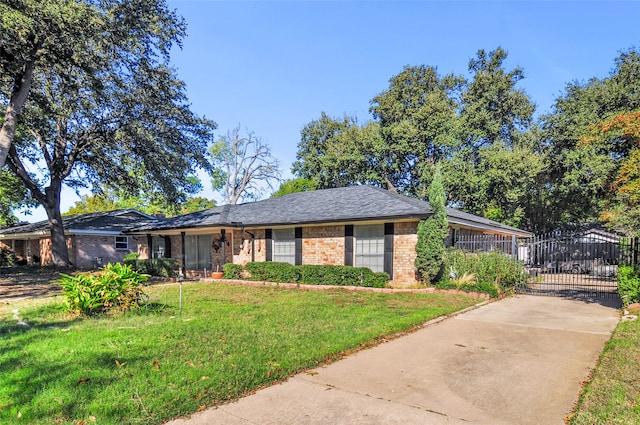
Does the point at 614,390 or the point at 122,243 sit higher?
the point at 122,243

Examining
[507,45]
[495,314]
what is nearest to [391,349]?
[495,314]

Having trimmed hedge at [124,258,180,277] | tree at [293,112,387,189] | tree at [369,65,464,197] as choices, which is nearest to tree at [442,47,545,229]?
tree at [369,65,464,197]

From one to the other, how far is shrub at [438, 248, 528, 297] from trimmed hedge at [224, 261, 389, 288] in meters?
2.43

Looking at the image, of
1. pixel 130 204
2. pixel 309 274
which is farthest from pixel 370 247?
pixel 130 204

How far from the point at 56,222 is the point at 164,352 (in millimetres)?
20098

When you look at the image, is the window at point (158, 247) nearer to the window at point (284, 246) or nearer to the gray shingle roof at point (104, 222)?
the gray shingle roof at point (104, 222)

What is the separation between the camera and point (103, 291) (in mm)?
7621

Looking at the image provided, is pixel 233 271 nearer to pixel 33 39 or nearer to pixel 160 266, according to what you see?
pixel 160 266

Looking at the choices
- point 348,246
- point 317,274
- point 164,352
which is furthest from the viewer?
point 348,246

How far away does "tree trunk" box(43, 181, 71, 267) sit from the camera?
20422 millimetres

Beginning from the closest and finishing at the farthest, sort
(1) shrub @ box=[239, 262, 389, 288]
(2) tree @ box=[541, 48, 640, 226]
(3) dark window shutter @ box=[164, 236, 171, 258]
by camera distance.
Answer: (1) shrub @ box=[239, 262, 389, 288], (3) dark window shutter @ box=[164, 236, 171, 258], (2) tree @ box=[541, 48, 640, 226]

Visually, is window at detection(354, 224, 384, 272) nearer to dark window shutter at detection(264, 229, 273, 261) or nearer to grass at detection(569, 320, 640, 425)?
dark window shutter at detection(264, 229, 273, 261)

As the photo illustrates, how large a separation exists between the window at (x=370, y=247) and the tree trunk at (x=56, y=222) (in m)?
17.2

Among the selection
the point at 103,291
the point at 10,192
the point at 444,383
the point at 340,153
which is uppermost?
the point at 340,153
